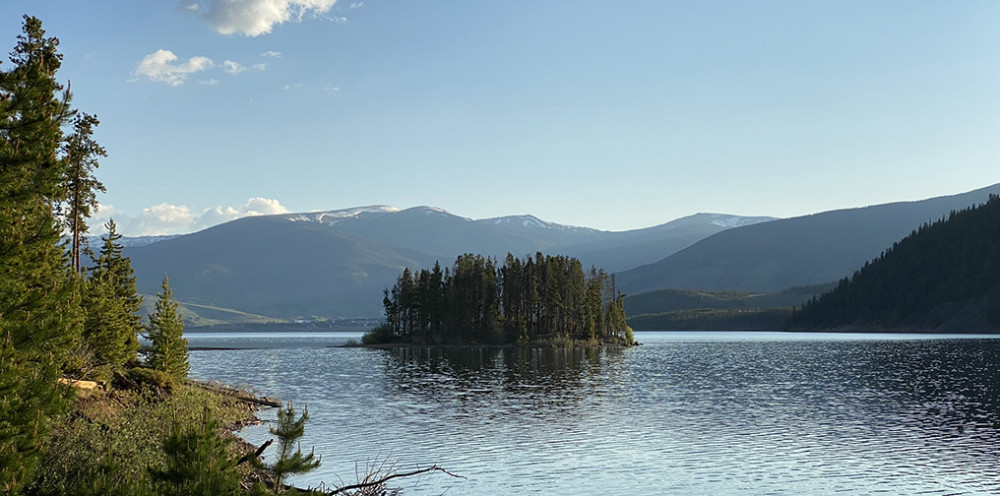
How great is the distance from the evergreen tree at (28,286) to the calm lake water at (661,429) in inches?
669

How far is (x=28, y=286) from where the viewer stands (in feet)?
84.6

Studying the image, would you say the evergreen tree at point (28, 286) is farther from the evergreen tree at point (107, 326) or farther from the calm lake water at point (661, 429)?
the evergreen tree at point (107, 326)

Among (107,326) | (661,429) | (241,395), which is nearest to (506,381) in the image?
(241,395)

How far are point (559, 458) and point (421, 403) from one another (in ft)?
95.4

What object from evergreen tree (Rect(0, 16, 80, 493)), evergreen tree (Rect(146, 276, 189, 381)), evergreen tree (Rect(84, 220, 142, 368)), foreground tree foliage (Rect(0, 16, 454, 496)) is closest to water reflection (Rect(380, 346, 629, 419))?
evergreen tree (Rect(146, 276, 189, 381))

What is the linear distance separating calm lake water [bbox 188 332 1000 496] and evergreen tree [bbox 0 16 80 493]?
17.0 metres

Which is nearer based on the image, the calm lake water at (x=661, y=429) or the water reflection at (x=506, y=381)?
the calm lake water at (x=661, y=429)

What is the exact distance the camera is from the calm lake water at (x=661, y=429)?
38.3 m

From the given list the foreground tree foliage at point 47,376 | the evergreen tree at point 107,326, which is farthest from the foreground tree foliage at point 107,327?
the foreground tree foliage at point 47,376

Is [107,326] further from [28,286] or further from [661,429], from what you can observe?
[661,429]

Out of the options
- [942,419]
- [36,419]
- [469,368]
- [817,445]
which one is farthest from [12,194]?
[469,368]

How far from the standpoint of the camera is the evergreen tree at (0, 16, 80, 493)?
764 inches

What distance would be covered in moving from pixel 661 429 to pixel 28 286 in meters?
39.5

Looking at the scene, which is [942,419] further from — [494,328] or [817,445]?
[494,328]
